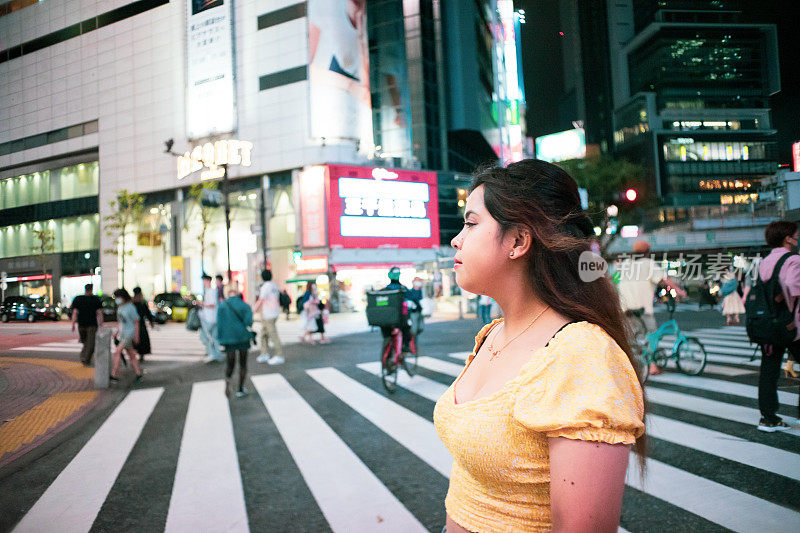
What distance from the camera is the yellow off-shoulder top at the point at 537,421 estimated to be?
3.41 ft

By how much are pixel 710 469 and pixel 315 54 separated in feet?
133

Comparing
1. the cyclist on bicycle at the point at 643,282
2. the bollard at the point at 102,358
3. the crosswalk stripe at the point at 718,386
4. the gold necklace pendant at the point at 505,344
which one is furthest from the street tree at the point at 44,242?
the crosswalk stripe at the point at 718,386

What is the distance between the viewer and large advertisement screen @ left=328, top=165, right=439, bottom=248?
38250 millimetres

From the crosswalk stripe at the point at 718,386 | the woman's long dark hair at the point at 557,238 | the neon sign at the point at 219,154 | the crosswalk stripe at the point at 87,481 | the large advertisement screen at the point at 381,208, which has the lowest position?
the crosswalk stripe at the point at 718,386

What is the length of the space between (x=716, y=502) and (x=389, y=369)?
16.1ft

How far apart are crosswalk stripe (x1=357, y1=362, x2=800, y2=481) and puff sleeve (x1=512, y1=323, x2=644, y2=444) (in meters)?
2.84

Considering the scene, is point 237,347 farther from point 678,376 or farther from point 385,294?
point 678,376

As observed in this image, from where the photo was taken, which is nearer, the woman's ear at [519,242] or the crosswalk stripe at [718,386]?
the woman's ear at [519,242]

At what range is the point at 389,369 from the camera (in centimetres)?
780

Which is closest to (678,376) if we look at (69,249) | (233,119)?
(69,249)

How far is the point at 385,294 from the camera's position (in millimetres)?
7938

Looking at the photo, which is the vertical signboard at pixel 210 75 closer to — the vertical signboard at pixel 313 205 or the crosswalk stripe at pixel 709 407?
the vertical signboard at pixel 313 205

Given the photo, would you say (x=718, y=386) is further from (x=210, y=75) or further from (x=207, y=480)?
(x=210, y=75)

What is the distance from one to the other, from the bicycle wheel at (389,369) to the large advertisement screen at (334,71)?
3353 cm
